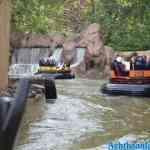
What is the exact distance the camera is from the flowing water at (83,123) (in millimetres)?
8039

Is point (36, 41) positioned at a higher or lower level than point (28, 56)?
higher

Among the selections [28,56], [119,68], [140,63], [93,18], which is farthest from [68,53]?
[140,63]

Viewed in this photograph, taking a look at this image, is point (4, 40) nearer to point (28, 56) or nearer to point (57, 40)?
point (28, 56)

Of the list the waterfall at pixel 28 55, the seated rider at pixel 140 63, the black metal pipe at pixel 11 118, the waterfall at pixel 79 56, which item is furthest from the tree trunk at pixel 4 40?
the waterfall at pixel 28 55

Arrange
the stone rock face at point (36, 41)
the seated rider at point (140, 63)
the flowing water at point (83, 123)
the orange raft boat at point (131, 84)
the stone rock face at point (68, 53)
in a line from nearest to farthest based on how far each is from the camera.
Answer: the flowing water at point (83, 123) < the orange raft boat at point (131, 84) < the seated rider at point (140, 63) < the stone rock face at point (68, 53) < the stone rock face at point (36, 41)

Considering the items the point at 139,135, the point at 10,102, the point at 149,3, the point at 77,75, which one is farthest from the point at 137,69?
the point at 10,102

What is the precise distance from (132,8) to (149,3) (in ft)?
5.10

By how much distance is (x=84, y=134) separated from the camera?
8.88m

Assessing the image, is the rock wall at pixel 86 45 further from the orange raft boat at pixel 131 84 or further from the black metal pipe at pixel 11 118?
the black metal pipe at pixel 11 118

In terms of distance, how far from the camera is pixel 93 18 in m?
36.3

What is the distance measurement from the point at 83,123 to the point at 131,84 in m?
6.72

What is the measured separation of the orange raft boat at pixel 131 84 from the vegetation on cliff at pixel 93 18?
10.6 ft

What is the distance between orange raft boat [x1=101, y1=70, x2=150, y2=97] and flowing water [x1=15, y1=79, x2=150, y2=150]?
2.83ft

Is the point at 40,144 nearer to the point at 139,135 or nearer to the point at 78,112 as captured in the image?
the point at 139,135
